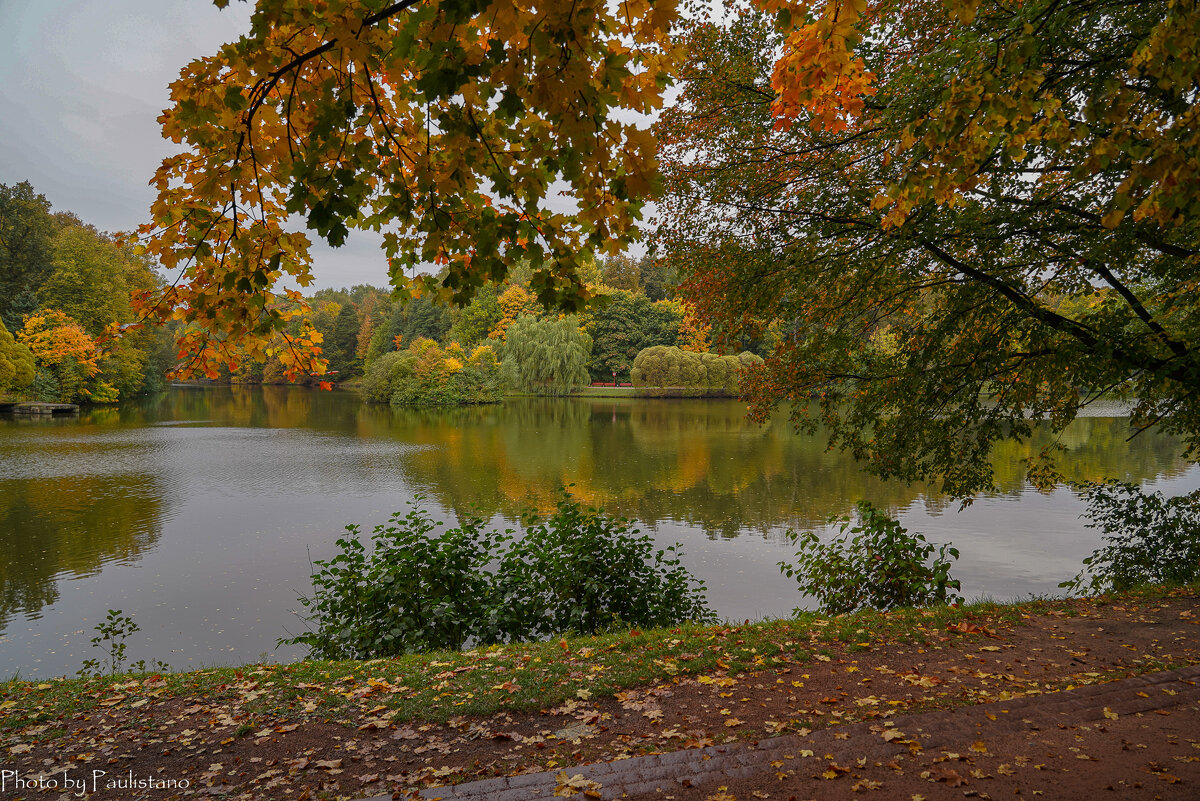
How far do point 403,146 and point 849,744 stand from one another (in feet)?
11.8

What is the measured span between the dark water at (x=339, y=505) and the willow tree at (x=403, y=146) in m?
5.39

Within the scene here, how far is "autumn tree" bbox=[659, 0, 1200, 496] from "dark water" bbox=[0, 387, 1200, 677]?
9.49 feet

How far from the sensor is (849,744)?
3.01 m

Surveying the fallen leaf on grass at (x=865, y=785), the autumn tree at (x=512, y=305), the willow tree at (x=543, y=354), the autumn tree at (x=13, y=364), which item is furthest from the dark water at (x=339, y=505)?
the autumn tree at (x=512, y=305)

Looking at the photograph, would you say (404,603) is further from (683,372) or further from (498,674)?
(683,372)

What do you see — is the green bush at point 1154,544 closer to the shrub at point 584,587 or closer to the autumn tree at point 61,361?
the shrub at point 584,587

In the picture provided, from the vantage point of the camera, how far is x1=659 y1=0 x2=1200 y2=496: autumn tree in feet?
15.8

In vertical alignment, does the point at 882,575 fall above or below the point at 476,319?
below

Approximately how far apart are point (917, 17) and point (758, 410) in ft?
14.6

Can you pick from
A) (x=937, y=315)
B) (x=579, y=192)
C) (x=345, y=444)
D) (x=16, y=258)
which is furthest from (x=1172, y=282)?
(x=16, y=258)

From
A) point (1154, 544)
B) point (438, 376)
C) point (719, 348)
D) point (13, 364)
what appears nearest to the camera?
point (1154, 544)

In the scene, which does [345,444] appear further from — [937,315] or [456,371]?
[937,315]

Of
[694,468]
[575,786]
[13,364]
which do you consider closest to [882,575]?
[575,786]

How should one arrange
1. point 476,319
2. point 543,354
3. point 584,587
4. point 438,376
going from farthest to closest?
1. point 476,319
2. point 543,354
3. point 438,376
4. point 584,587
